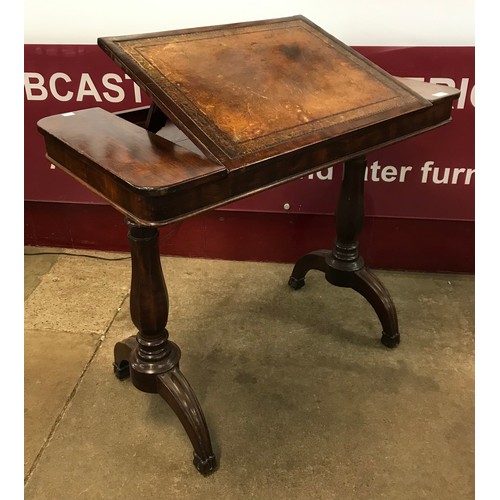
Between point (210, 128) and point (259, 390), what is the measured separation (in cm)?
108

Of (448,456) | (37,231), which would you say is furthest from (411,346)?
(37,231)

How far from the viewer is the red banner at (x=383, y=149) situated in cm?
228

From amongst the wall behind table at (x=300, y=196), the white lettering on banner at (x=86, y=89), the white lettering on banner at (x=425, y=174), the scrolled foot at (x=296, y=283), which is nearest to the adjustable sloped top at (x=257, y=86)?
the wall behind table at (x=300, y=196)

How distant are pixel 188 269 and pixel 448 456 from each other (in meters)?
1.48

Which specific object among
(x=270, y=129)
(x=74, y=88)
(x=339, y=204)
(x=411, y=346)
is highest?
(x=270, y=129)

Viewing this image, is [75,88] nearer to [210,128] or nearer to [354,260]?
[210,128]

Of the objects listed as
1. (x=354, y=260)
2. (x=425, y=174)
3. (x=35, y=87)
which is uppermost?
(x=35, y=87)

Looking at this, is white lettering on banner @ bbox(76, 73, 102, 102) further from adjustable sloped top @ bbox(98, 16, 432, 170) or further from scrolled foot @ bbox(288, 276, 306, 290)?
scrolled foot @ bbox(288, 276, 306, 290)

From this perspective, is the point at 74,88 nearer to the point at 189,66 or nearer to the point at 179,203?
the point at 189,66

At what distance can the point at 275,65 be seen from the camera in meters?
1.68

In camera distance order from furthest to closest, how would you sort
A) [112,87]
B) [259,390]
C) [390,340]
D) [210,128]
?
[112,87]
[390,340]
[259,390]
[210,128]

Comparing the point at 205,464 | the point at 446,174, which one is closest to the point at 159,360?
the point at 205,464

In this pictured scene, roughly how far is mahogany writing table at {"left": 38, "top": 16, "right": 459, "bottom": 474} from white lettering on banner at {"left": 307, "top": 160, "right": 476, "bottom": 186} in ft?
2.18

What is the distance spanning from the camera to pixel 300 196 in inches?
102
